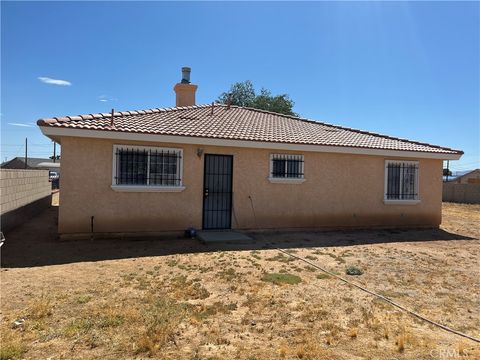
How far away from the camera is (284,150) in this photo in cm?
1173

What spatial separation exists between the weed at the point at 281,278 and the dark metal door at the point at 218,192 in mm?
4432

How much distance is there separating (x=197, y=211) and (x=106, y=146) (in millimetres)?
3101

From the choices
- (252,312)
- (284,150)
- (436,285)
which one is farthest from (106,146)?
(436,285)

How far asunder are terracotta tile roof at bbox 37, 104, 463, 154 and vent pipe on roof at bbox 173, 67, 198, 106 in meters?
1.78

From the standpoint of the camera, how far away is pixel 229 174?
11336mm

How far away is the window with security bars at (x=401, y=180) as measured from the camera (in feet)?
44.4

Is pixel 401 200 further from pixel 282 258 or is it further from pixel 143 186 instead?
pixel 143 186

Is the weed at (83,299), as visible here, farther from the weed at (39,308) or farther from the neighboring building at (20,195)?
the neighboring building at (20,195)

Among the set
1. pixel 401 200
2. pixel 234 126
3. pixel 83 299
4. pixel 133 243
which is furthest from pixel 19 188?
pixel 401 200

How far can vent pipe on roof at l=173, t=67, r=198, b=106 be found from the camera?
664 inches

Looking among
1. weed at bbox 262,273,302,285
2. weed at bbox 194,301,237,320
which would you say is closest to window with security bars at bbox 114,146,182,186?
weed at bbox 262,273,302,285

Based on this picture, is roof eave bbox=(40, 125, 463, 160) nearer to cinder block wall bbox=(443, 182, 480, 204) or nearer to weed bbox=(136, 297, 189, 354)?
weed bbox=(136, 297, 189, 354)

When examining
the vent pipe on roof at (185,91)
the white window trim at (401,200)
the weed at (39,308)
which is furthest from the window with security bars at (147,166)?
the white window trim at (401,200)

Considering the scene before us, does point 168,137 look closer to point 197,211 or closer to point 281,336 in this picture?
point 197,211
